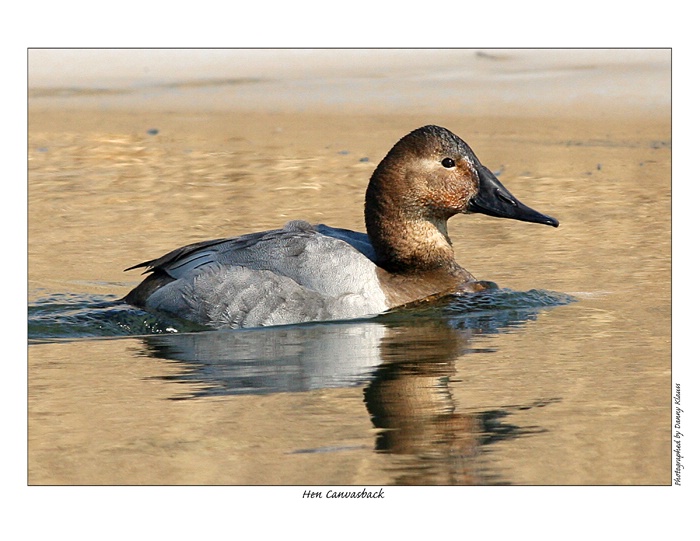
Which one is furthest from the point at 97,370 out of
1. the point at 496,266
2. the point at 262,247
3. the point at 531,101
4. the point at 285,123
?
the point at 531,101

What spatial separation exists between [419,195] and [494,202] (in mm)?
541

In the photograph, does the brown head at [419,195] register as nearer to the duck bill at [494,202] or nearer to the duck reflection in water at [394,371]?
the duck bill at [494,202]

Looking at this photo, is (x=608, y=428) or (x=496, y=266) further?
(x=496, y=266)

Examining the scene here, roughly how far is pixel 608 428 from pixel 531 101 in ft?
35.3

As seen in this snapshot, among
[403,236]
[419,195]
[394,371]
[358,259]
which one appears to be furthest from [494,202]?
[394,371]

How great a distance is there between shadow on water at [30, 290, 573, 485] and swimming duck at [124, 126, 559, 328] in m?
0.13

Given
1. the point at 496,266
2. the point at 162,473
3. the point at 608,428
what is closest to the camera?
the point at 162,473

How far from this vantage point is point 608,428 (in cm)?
566

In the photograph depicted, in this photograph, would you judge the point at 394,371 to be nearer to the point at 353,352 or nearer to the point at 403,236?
the point at 353,352

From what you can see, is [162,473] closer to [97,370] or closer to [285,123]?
[97,370]

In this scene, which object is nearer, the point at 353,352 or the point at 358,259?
the point at 353,352

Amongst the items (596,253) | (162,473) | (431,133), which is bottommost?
(162,473)

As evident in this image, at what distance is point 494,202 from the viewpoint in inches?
323

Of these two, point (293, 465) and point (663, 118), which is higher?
point (663, 118)
